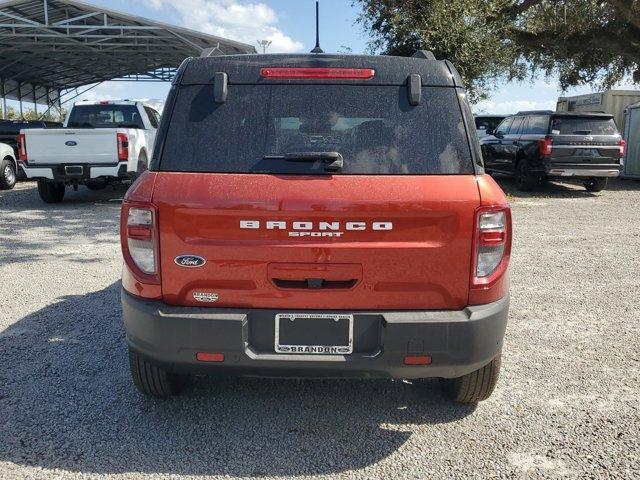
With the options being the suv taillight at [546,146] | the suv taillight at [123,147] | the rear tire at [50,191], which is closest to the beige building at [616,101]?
the suv taillight at [546,146]

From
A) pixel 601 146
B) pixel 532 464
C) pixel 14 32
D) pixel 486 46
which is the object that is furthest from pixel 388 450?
pixel 14 32

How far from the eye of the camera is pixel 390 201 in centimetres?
267

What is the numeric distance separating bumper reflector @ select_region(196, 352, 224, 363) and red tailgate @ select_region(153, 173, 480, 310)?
0.79 feet

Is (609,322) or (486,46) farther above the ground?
(486,46)

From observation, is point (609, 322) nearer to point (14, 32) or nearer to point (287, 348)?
point (287, 348)

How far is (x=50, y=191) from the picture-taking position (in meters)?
11.8

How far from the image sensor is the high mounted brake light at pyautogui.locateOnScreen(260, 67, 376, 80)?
2896mm

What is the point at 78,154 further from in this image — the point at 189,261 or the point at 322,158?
the point at 322,158

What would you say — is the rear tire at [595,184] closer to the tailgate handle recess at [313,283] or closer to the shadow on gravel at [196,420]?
the shadow on gravel at [196,420]

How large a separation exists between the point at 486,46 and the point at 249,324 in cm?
1433

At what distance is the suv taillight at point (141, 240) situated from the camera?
8.94 ft

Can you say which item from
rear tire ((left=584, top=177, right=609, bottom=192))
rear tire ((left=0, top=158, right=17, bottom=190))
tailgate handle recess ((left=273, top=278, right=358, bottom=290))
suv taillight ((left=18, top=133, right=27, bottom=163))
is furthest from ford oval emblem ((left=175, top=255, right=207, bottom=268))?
rear tire ((left=584, top=177, right=609, bottom=192))

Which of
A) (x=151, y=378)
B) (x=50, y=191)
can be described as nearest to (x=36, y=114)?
(x=50, y=191)

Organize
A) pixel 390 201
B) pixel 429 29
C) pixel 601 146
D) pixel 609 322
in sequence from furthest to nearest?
pixel 429 29, pixel 601 146, pixel 609 322, pixel 390 201
